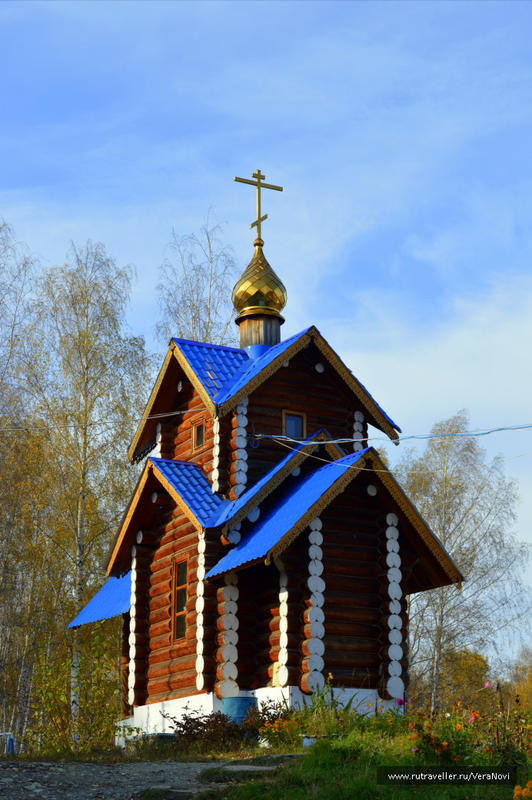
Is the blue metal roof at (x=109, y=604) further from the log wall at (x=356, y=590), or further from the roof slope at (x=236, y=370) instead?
the log wall at (x=356, y=590)

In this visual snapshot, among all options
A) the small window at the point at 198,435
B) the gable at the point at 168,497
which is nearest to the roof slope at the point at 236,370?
the small window at the point at 198,435

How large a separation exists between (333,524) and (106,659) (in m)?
9.47

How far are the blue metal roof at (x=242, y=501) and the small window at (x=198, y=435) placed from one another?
2.31 metres

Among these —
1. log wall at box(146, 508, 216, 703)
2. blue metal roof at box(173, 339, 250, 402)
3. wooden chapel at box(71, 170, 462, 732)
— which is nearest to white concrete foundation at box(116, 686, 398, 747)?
wooden chapel at box(71, 170, 462, 732)

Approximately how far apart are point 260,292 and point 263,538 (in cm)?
712

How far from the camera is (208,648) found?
16031 mm

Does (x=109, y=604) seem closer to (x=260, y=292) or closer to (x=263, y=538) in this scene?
(x=263, y=538)

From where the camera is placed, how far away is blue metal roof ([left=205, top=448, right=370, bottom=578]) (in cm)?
1460

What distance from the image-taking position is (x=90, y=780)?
1030 cm

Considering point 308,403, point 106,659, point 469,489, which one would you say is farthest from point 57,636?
point 469,489

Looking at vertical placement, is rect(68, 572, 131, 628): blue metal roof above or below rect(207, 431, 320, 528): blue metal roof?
below

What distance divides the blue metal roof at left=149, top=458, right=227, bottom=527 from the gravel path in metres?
5.46

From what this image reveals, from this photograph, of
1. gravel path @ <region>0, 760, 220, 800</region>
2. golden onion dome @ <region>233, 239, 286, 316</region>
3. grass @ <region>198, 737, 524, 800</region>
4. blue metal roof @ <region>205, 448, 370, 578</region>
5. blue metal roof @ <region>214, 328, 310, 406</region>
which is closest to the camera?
grass @ <region>198, 737, 524, 800</region>

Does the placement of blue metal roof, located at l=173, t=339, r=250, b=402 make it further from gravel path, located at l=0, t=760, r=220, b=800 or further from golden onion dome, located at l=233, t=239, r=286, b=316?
gravel path, located at l=0, t=760, r=220, b=800
